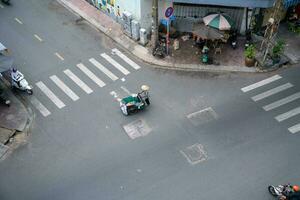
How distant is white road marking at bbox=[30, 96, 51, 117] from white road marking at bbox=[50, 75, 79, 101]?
6.10ft

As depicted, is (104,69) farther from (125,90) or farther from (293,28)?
(293,28)

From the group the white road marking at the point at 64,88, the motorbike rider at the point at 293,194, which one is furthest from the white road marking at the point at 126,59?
the motorbike rider at the point at 293,194

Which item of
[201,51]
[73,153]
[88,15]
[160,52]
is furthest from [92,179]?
[88,15]

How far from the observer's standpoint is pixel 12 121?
22.8m

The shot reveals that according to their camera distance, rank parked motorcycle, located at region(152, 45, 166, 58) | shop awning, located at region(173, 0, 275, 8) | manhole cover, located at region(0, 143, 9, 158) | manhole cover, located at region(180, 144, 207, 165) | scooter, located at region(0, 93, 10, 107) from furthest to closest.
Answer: parked motorcycle, located at region(152, 45, 166, 58) → shop awning, located at region(173, 0, 275, 8) → scooter, located at region(0, 93, 10, 107) → manhole cover, located at region(0, 143, 9, 158) → manhole cover, located at region(180, 144, 207, 165)

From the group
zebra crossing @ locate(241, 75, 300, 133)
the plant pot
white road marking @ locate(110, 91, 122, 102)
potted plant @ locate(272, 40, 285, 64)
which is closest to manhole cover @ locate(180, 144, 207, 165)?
zebra crossing @ locate(241, 75, 300, 133)

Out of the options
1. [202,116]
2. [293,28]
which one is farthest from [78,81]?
[293,28]

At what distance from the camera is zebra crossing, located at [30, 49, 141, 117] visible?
2414cm

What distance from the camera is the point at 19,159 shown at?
20.7 metres

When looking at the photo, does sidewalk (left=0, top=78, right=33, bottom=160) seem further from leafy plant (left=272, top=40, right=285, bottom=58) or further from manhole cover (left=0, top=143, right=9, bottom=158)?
leafy plant (left=272, top=40, right=285, bottom=58)

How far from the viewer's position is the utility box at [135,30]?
27.5 m

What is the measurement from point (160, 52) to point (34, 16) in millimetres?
12655

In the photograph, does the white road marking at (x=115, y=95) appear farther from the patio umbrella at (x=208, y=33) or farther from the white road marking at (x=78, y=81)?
the patio umbrella at (x=208, y=33)

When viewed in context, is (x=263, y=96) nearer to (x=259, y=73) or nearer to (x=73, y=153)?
(x=259, y=73)
